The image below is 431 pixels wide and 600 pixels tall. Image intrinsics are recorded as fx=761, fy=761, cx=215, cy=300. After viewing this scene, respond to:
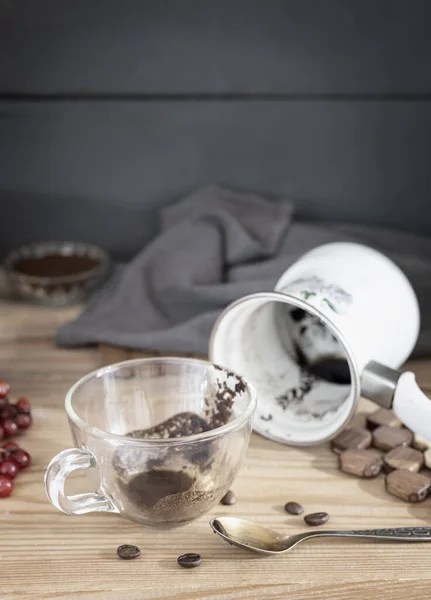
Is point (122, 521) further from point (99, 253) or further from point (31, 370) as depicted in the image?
point (99, 253)

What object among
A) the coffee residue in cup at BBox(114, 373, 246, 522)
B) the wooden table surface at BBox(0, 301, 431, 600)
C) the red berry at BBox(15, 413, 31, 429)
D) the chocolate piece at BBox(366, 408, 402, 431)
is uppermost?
the coffee residue in cup at BBox(114, 373, 246, 522)

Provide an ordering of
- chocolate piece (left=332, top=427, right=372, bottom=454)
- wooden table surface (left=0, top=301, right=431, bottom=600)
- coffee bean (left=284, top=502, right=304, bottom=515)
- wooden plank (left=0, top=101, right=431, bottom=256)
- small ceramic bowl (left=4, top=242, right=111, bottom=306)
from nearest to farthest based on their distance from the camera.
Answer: wooden table surface (left=0, top=301, right=431, bottom=600), coffee bean (left=284, top=502, right=304, bottom=515), chocolate piece (left=332, top=427, right=372, bottom=454), small ceramic bowl (left=4, top=242, right=111, bottom=306), wooden plank (left=0, top=101, right=431, bottom=256)

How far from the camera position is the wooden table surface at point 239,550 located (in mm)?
607

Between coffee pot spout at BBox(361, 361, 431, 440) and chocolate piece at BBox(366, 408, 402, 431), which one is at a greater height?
coffee pot spout at BBox(361, 361, 431, 440)

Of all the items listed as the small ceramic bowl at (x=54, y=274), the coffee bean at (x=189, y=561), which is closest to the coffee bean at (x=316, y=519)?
the coffee bean at (x=189, y=561)

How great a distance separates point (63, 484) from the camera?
0.66 m

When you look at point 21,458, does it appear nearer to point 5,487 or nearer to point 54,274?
point 5,487

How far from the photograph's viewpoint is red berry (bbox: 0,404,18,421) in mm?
851

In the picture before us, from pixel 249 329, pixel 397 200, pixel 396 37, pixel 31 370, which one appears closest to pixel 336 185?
pixel 397 200

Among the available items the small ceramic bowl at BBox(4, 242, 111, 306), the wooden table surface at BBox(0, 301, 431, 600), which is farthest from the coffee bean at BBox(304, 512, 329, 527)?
the small ceramic bowl at BBox(4, 242, 111, 306)

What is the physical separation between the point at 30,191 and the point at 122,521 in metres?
0.84

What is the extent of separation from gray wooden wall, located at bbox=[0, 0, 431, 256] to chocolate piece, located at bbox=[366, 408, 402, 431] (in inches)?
22.7

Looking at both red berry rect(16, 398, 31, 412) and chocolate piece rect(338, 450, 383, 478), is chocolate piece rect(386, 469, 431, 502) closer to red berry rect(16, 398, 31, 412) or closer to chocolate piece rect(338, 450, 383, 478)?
chocolate piece rect(338, 450, 383, 478)

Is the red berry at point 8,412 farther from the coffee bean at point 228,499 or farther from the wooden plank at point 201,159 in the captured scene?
the wooden plank at point 201,159
